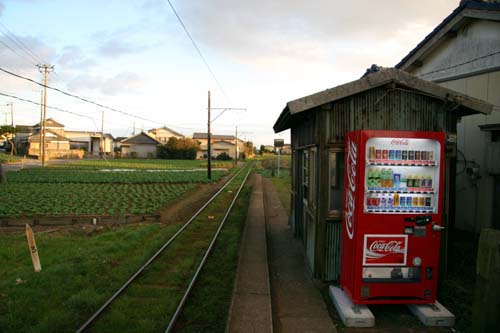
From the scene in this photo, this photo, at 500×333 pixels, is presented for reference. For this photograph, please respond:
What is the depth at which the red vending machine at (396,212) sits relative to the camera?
196 inches

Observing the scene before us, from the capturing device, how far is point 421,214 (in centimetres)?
502

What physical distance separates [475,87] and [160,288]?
8.82 meters

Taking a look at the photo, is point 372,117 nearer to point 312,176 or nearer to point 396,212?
point 312,176

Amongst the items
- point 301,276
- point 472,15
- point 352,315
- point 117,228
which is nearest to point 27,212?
point 117,228

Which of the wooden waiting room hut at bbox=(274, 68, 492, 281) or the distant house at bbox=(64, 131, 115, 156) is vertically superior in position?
the distant house at bbox=(64, 131, 115, 156)

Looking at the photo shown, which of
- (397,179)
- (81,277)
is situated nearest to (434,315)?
(397,179)

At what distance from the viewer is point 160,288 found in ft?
20.6

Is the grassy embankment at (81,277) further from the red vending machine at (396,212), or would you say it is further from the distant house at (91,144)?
the distant house at (91,144)

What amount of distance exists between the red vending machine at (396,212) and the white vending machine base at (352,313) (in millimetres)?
129

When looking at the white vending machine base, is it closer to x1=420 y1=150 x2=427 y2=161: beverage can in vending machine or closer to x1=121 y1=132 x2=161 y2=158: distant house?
x1=420 y1=150 x2=427 y2=161: beverage can in vending machine

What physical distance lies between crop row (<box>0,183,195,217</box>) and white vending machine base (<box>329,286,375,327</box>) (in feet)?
33.5

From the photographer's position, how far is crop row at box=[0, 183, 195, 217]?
555 inches

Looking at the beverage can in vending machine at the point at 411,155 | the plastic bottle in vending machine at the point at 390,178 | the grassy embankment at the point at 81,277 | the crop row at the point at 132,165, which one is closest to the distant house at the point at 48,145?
the crop row at the point at 132,165

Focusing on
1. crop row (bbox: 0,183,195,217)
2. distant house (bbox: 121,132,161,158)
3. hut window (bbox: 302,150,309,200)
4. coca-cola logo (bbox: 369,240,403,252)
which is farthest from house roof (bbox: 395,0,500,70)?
distant house (bbox: 121,132,161,158)
